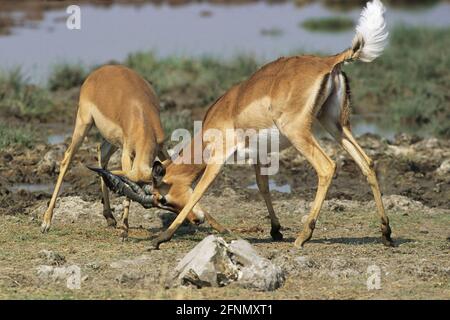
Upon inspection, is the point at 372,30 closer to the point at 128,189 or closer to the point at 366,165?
the point at 366,165

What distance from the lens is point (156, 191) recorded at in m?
10.0

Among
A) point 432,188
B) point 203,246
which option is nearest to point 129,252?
point 203,246

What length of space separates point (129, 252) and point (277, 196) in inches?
133

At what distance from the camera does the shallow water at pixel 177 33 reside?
73.7ft

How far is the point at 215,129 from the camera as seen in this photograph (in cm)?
1019

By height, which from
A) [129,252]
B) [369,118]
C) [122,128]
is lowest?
[369,118]

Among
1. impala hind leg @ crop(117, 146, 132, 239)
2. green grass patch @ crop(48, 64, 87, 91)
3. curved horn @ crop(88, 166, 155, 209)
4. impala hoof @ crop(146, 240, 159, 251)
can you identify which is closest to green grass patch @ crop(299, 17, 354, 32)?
green grass patch @ crop(48, 64, 87, 91)

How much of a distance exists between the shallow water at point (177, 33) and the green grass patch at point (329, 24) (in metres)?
0.36

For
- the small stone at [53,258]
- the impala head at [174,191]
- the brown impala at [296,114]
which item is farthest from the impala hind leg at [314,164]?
the small stone at [53,258]

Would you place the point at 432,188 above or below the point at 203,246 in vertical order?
below

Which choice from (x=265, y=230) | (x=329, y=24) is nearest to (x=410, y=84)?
(x=265, y=230)

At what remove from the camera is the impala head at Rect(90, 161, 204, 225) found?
389 inches
